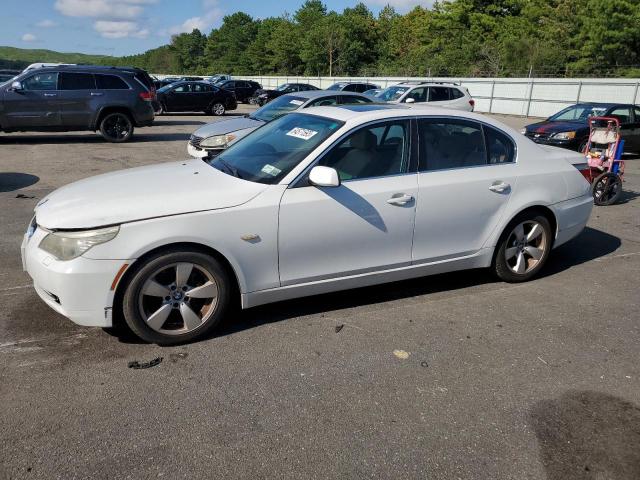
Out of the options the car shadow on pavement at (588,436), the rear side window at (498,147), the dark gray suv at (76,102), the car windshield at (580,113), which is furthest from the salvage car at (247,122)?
the car shadow on pavement at (588,436)

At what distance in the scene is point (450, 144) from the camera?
459 cm

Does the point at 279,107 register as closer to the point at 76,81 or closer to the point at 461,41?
the point at 76,81

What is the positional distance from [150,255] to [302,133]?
1630mm

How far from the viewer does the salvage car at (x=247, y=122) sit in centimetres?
992

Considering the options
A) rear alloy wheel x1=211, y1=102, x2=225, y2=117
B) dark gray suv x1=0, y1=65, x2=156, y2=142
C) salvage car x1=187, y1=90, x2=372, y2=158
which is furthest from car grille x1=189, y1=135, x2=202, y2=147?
rear alloy wheel x1=211, y1=102, x2=225, y2=117

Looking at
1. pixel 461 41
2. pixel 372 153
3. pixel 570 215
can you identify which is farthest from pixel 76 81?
pixel 461 41

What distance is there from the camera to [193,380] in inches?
131

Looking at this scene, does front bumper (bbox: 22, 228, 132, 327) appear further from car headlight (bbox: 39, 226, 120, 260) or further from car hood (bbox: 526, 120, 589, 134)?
car hood (bbox: 526, 120, 589, 134)

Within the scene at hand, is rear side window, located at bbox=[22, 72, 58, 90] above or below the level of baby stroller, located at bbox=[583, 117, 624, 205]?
above

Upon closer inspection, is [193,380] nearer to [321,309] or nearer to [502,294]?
[321,309]

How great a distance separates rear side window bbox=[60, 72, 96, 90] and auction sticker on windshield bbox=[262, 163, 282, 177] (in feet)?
38.8

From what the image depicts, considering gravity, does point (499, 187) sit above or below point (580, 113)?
above

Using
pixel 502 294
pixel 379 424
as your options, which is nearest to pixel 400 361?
pixel 379 424

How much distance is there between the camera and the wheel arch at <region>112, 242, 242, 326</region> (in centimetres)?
349
